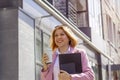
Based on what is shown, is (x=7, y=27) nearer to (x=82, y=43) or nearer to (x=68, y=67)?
(x=68, y=67)

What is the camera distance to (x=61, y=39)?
132 inches

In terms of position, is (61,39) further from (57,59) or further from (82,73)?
(82,73)

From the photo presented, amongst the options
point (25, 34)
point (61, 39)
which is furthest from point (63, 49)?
point (25, 34)

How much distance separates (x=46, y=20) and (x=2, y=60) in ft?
8.77

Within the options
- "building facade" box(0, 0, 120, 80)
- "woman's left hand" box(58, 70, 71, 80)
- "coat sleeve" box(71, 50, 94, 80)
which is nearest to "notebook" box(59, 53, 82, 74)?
"coat sleeve" box(71, 50, 94, 80)

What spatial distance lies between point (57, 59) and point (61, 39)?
0.19 m

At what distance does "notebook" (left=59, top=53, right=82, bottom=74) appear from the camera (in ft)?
10.8

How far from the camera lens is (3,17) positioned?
27.9 ft

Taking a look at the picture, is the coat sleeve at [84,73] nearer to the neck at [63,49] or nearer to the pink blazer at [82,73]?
the pink blazer at [82,73]

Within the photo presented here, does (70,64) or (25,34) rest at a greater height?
(25,34)

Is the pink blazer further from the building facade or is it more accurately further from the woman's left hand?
the building facade

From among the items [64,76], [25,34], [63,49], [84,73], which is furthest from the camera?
[25,34]

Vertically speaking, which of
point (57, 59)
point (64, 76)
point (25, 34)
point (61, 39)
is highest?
point (25, 34)

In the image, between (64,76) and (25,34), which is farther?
(25,34)
